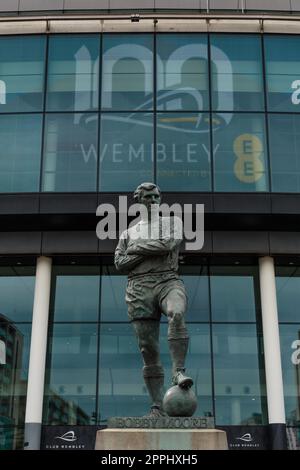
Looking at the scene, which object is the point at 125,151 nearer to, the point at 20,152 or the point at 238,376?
the point at 20,152

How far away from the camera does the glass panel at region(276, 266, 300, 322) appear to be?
65.1 ft

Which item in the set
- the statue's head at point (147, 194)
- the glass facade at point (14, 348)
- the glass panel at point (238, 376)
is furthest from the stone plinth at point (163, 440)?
the glass facade at point (14, 348)

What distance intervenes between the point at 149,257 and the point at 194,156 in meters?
13.2

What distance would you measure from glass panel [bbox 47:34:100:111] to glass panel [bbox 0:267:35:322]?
19.2 feet

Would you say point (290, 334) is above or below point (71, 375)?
above

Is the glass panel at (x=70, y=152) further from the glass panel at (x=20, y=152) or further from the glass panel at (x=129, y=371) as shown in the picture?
the glass panel at (x=129, y=371)

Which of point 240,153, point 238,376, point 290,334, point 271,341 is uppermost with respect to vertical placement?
point 240,153

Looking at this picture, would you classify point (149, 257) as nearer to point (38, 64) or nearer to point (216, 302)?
point (216, 302)

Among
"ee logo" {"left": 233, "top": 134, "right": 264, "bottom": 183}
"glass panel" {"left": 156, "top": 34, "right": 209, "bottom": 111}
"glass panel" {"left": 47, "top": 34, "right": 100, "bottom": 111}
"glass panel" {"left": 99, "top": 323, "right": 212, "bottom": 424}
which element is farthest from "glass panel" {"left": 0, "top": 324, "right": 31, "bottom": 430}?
"glass panel" {"left": 156, "top": 34, "right": 209, "bottom": 111}

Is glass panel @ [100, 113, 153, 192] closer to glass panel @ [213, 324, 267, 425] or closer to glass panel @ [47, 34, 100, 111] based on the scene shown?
glass panel @ [47, 34, 100, 111]

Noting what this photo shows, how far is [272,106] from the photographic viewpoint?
795 inches

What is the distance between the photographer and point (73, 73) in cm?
2075

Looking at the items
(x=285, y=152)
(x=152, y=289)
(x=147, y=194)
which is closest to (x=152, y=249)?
(x=152, y=289)

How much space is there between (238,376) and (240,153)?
24.4 feet
